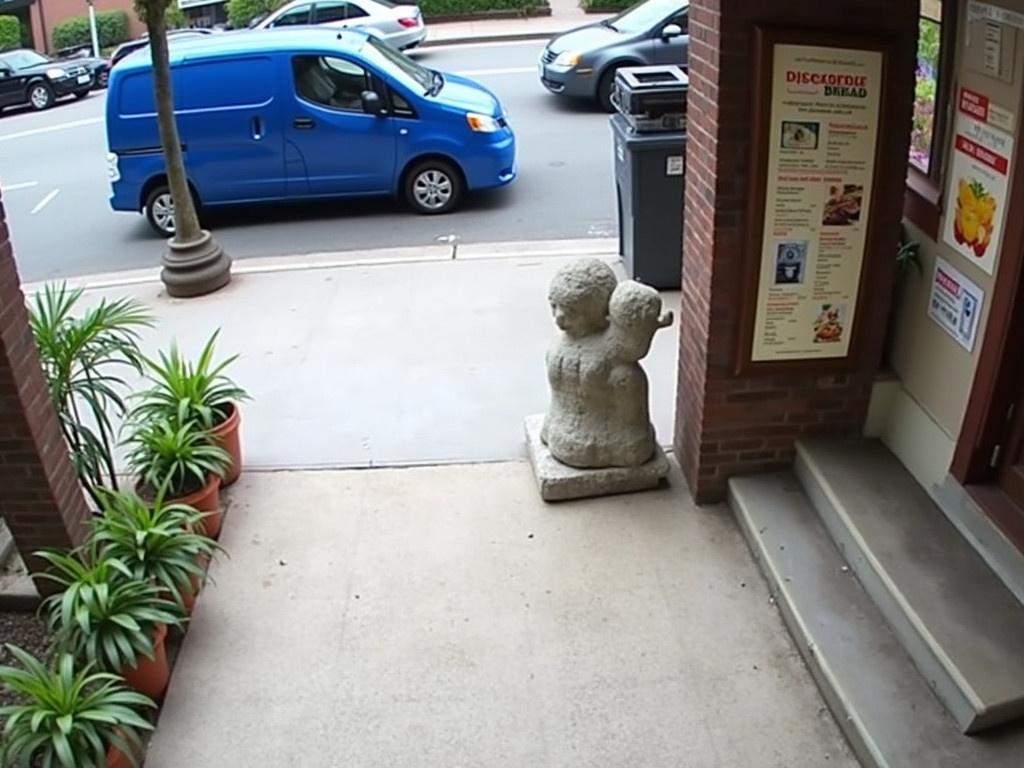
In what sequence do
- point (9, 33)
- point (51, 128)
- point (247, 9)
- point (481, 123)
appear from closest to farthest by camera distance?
point (481, 123) → point (51, 128) → point (247, 9) → point (9, 33)

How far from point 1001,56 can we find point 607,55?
962 cm

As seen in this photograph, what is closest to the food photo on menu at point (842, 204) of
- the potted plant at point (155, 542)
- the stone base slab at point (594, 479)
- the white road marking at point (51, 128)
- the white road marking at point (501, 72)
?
the stone base slab at point (594, 479)

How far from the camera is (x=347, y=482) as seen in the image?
4922 millimetres

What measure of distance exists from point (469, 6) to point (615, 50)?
406 inches

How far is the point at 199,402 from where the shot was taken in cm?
473

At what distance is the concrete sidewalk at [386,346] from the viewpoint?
208 inches

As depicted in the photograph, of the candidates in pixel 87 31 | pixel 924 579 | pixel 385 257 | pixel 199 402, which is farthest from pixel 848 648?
pixel 87 31

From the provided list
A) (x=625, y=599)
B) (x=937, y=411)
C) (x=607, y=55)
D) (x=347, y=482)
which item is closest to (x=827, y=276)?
(x=937, y=411)

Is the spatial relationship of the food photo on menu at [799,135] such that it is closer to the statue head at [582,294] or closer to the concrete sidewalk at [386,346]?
the statue head at [582,294]

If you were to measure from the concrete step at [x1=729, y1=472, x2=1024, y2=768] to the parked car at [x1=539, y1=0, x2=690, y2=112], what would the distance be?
30.3ft

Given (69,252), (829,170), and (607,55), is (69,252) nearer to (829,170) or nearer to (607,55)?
(607,55)

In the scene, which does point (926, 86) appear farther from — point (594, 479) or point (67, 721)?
point (67, 721)

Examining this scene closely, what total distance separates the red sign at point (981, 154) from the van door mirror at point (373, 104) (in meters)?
6.18

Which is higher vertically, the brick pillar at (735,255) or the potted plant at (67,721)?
the brick pillar at (735,255)
